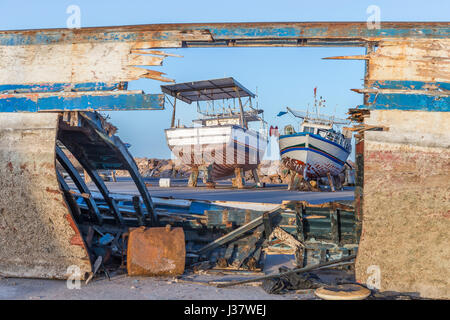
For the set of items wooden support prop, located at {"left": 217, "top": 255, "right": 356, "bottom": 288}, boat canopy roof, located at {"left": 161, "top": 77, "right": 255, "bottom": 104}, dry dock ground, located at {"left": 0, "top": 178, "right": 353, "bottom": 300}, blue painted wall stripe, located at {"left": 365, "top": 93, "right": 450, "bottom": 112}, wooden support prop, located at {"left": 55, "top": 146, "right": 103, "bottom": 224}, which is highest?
boat canopy roof, located at {"left": 161, "top": 77, "right": 255, "bottom": 104}

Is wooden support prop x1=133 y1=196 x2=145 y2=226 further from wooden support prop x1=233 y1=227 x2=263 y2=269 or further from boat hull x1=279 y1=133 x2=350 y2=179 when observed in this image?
boat hull x1=279 y1=133 x2=350 y2=179

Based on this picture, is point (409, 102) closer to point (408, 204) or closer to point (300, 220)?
point (408, 204)

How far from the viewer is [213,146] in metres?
19.3

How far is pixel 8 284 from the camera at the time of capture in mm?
5156

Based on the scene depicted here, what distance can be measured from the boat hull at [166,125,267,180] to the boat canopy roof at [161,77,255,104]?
66.7 inches

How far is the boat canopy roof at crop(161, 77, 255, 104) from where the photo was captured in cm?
1798

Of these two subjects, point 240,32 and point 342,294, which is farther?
point 240,32

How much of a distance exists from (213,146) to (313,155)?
4.82 meters

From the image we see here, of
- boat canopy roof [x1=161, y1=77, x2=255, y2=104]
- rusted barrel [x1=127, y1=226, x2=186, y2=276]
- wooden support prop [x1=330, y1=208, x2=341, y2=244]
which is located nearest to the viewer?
rusted barrel [x1=127, y1=226, x2=186, y2=276]

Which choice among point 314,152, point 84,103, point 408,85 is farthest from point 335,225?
point 314,152

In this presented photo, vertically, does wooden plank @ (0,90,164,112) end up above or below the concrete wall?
above

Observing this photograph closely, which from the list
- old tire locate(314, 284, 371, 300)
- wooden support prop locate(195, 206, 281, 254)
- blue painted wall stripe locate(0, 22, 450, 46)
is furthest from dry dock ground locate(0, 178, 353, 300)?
blue painted wall stripe locate(0, 22, 450, 46)

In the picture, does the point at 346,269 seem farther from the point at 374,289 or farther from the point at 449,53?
the point at 449,53

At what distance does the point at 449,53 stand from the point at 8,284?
6.38 meters
